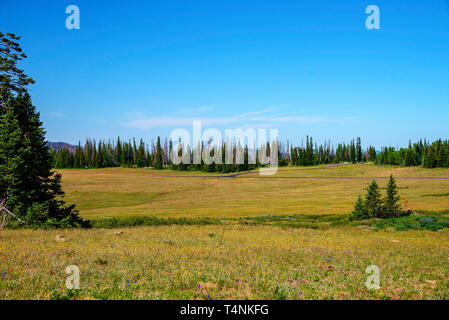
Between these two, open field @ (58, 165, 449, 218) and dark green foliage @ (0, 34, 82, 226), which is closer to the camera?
dark green foliage @ (0, 34, 82, 226)

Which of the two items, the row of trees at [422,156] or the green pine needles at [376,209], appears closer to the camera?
the green pine needles at [376,209]

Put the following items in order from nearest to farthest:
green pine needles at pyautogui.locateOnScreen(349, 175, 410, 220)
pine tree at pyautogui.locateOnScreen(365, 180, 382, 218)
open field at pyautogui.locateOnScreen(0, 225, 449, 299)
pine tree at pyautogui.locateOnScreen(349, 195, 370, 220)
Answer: open field at pyautogui.locateOnScreen(0, 225, 449, 299)
pine tree at pyautogui.locateOnScreen(349, 195, 370, 220)
green pine needles at pyautogui.locateOnScreen(349, 175, 410, 220)
pine tree at pyautogui.locateOnScreen(365, 180, 382, 218)

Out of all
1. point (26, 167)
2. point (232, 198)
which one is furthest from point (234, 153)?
point (26, 167)

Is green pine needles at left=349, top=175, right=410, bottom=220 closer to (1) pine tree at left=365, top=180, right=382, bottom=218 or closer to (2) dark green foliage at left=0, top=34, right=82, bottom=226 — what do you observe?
(1) pine tree at left=365, top=180, right=382, bottom=218

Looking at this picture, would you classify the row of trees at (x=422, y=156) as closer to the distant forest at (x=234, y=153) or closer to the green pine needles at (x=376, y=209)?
the distant forest at (x=234, y=153)

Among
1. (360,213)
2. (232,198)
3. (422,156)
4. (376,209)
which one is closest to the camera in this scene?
(360,213)

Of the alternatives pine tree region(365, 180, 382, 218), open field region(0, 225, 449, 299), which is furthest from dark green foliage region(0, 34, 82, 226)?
pine tree region(365, 180, 382, 218)

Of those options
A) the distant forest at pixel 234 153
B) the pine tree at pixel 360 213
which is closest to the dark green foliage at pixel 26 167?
the pine tree at pixel 360 213

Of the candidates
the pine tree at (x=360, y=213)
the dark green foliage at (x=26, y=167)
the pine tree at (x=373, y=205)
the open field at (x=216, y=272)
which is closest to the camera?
the open field at (x=216, y=272)

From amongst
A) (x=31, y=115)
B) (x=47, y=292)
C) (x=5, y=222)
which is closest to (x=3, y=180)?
(x=5, y=222)

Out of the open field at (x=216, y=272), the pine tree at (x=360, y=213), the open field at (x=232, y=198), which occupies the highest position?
the open field at (x=216, y=272)

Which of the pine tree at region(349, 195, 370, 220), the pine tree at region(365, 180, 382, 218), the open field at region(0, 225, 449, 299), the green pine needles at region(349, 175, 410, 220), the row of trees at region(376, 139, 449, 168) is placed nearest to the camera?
the open field at region(0, 225, 449, 299)

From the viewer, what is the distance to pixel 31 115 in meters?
Result: 20.9

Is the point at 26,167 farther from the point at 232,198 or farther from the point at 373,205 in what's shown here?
the point at 232,198
